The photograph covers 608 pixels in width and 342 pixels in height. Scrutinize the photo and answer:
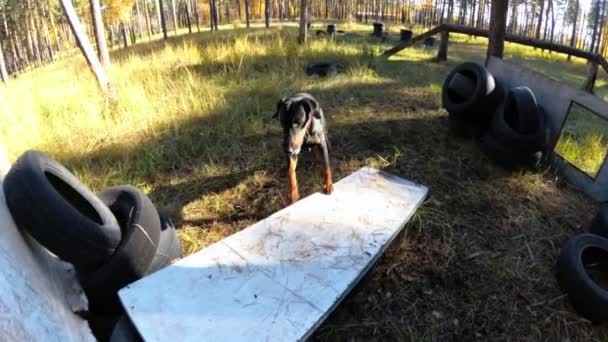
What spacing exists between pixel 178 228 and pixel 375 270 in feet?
5.37

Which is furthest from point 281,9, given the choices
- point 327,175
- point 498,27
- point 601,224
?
point 601,224

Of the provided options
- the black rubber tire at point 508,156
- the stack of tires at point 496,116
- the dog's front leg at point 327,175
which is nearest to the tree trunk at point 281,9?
the stack of tires at point 496,116

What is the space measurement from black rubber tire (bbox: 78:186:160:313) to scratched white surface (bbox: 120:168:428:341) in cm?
12

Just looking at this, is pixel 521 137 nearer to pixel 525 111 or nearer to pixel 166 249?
pixel 525 111

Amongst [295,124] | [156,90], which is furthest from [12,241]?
[156,90]

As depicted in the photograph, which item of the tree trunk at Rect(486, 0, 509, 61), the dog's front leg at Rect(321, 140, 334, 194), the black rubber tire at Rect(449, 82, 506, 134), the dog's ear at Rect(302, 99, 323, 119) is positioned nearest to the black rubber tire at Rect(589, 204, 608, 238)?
the black rubber tire at Rect(449, 82, 506, 134)

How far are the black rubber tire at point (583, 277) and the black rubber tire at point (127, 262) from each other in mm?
2712

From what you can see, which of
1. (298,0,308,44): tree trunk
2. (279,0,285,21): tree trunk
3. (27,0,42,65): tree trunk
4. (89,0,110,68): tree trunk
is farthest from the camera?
(279,0,285,21): tree trunk

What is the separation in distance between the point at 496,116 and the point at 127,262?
3540mm

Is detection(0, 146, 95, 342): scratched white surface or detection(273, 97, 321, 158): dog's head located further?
detection(273, 97, 321, 158): dog's head

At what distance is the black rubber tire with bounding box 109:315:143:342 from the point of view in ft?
5.80

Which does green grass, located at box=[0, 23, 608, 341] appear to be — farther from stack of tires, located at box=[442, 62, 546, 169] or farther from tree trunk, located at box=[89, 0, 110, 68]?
tree trunk, located at box=[89, 0, 110, 68]

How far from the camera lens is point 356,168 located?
354 centimetres

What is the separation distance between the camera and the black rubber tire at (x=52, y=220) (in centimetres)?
174
